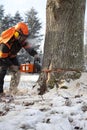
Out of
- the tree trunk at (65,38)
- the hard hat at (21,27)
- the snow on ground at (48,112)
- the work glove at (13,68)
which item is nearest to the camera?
the snow on ground at (48,112)

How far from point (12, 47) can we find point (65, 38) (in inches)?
57.7

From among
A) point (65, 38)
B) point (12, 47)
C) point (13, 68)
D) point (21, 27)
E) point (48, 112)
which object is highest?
point (21, 27)

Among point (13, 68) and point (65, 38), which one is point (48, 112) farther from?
point (13, 68)

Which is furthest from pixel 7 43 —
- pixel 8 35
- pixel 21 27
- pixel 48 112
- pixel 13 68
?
pixel 48 112

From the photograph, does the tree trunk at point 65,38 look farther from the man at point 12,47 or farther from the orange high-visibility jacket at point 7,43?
the orange high-visibility jacket at point 7,43

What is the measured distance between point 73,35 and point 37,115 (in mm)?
2700

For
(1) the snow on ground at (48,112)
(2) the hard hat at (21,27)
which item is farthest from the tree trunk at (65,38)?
(2) the hard hat at (21,27)

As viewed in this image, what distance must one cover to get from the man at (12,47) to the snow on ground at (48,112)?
1.77 m

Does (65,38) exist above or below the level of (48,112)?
above

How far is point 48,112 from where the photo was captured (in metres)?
4.59

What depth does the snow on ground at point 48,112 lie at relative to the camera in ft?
13.2

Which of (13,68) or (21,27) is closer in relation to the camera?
(21,27)

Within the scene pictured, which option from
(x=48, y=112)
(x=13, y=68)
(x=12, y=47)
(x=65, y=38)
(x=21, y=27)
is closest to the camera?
(x=48, y=112)

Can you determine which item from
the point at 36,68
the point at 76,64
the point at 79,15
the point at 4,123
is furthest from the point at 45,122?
the point at 36,68
